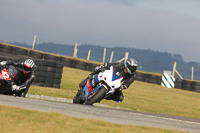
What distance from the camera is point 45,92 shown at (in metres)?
15.7

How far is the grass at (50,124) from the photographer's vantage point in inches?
198

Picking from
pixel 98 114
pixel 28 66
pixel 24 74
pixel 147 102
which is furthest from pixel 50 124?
pixel 147 102

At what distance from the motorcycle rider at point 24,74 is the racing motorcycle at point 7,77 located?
6.0 inches

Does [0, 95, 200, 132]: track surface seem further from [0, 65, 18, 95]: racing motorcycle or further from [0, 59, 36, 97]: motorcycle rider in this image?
[0, 59, 36, 97]: motorcycle rider

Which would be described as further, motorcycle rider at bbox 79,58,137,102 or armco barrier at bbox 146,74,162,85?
armco barrier at bbox 146,74,162,85

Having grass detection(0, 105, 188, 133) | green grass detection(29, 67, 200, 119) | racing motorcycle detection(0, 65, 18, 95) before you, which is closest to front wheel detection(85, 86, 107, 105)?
racing motorcycle detection(0, 65, 18, 95)

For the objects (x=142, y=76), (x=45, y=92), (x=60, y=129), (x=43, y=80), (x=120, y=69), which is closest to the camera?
(x=60, y=129)

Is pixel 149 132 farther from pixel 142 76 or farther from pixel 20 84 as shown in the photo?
pixel 142 76

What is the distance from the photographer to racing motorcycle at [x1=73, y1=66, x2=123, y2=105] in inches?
388

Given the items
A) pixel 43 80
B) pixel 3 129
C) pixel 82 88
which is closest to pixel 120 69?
pixel 82 88

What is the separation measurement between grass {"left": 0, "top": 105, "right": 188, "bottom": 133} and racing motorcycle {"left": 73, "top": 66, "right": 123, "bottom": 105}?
3.63 meters

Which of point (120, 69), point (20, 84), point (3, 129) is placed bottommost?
point (3, 129)

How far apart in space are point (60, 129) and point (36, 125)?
1.21ft

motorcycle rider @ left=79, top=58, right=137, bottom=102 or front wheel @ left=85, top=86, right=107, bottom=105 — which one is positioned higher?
motorcycle rider @ left=79, top=58, right=137, bottom=102
